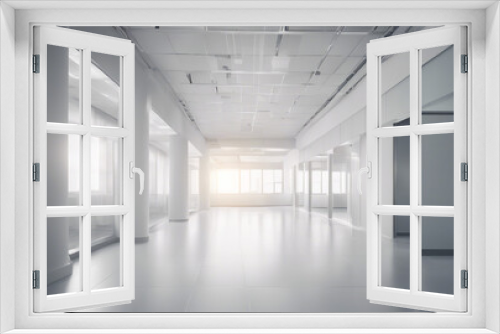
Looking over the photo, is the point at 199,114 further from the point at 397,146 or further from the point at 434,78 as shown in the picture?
the point at 434,78

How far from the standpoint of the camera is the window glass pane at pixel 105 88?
597 centimetres

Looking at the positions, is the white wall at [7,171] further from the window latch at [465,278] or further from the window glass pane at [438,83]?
the window glass pane at [438,83]

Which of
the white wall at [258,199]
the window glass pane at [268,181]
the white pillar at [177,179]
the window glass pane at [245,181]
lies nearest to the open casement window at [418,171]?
the white pillar at [177,179]

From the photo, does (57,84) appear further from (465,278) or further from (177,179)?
(177,179)

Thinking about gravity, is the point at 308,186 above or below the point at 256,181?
above

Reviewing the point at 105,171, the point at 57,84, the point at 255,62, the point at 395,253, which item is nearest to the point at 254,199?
the point at 105,171

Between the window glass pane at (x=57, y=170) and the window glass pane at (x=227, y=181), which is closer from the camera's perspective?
the window glass pane at (x=57, y=170)

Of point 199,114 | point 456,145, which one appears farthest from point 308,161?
point 456,145

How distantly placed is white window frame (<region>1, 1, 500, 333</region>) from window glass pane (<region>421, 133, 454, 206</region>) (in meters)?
4.55

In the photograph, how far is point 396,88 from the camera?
26.0ft

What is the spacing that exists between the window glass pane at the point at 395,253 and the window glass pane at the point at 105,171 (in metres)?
6.47

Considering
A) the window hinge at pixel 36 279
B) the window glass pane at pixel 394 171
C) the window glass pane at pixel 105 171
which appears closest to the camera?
the window hinge at pixel 36 279

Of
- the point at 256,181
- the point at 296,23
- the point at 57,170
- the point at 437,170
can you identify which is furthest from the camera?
the point at 256,181

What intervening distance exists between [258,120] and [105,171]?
702 centimetres
